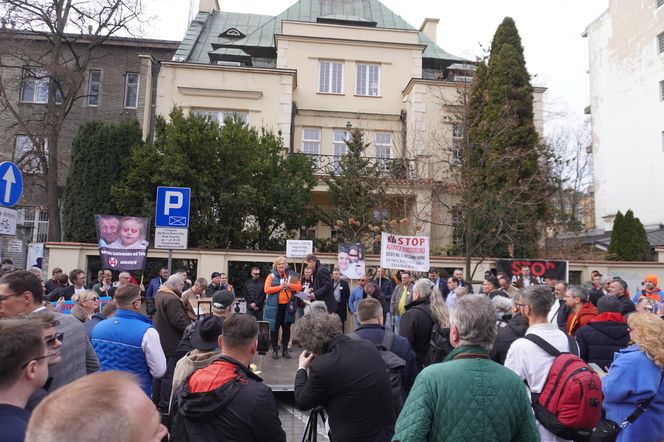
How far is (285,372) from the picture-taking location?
9.97 m

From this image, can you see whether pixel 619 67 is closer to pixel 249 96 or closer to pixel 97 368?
pixel 249 96

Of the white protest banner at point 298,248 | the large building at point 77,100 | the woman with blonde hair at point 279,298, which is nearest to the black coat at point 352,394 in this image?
the woman with blonde hair at point 279,298

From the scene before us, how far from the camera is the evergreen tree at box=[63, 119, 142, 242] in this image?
69.3 ft

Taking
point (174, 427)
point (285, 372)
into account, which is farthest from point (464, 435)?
point (285, 372)

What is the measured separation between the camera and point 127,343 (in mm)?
4941

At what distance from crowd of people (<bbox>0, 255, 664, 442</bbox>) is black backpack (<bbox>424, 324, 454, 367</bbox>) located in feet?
0.05

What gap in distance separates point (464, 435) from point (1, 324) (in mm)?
2532

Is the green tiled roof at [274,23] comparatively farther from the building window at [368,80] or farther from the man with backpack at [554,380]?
the man with backpack at [554,380]

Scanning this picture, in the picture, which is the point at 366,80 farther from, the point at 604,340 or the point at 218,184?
the point at 604,340

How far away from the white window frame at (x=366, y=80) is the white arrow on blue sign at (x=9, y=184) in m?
24.0

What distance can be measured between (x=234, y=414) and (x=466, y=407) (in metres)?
1.36

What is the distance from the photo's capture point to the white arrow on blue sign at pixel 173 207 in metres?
8.77

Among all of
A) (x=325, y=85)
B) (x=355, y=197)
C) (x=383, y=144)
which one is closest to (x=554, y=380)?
(x=355, y=197)

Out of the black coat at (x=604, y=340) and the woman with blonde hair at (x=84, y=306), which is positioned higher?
the woman with blonde hair at (x=84, y=306)
